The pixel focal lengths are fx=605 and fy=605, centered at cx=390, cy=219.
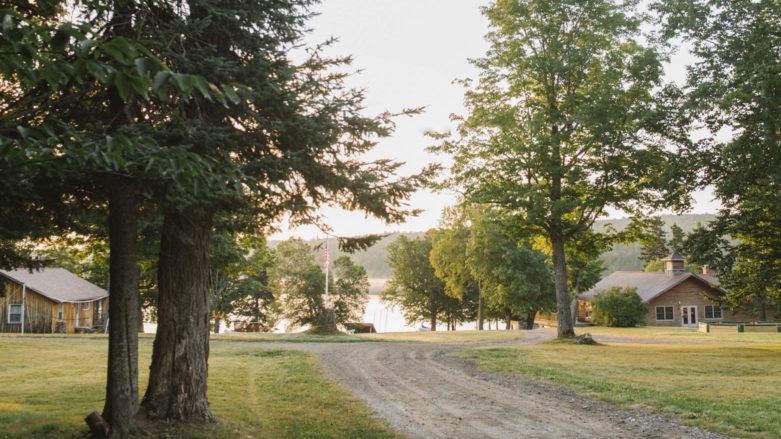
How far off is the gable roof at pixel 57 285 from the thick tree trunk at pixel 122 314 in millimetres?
34265

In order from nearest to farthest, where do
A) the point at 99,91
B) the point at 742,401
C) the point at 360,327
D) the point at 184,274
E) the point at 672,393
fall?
the point at 99,91
the point at 184,274
the point at 742,401
the point at 672,393
the point at 360,327

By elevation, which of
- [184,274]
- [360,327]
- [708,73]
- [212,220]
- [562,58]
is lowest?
[360,327]

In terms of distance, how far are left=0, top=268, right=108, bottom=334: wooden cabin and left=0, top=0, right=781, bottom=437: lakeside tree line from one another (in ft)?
31.4

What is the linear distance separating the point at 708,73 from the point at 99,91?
68.5ft

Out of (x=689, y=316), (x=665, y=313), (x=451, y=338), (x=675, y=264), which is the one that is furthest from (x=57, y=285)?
(x=675, y=264)

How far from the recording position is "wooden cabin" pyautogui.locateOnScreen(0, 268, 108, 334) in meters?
40.1

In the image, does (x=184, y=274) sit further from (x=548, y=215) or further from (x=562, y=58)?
(x=562, y=58)

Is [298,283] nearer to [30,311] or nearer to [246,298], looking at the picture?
[246,298]

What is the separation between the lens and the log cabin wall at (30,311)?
40.0 metres

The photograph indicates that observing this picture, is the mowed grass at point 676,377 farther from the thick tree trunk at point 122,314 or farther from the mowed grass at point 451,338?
the thick tree trunk at point 122,314

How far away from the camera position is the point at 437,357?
21891mm

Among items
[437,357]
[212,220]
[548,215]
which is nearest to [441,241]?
[548,215]

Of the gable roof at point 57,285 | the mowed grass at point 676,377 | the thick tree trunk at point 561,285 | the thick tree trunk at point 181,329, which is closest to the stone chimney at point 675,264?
the thick tree trunk at point 561,285

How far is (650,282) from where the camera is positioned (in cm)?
6028
